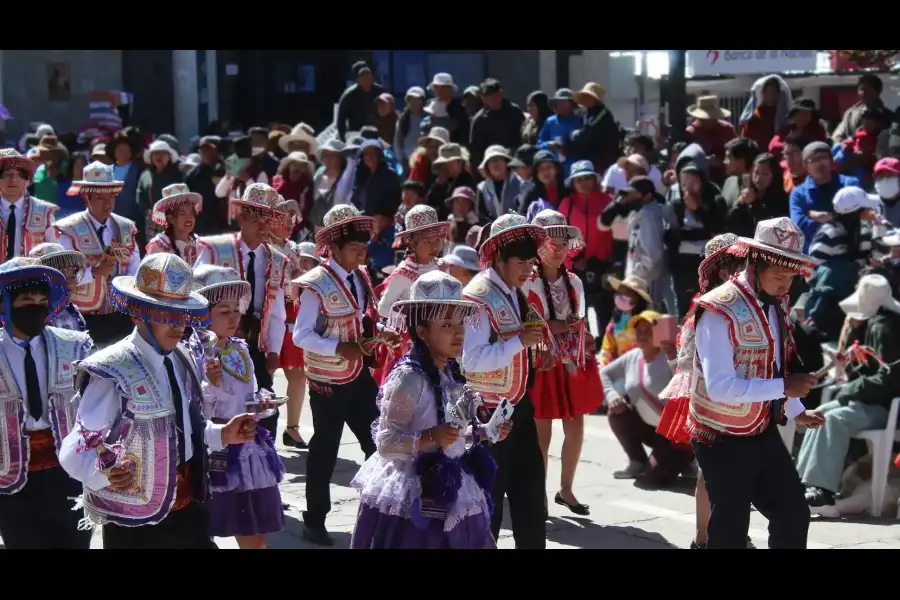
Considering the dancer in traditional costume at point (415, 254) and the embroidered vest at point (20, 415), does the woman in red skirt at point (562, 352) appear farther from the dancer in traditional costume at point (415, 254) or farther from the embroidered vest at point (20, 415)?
the embroidered vest at point (20, 415)

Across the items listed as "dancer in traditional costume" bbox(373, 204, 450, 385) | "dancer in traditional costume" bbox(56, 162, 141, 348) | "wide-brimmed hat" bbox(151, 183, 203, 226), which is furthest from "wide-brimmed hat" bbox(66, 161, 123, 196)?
"dancer in traditional costume" bbox(373, 204, 450, 385)

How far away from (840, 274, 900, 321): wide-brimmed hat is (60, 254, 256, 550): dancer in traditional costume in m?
4.46

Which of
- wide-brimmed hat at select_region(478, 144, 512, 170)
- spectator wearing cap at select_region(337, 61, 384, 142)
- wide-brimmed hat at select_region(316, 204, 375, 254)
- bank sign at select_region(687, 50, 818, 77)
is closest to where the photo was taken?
wide-brimmed hat at select_region(316, 204, 375, 254)

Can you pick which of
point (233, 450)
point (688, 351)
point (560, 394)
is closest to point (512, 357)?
point (688, 351)

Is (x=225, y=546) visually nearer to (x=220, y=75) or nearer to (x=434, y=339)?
(x=434, y=339)

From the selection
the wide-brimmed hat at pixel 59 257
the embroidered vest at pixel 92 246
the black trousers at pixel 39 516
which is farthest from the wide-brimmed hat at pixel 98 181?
the black trousers at pixel 39 516

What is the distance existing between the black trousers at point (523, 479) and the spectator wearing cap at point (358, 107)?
10289mm

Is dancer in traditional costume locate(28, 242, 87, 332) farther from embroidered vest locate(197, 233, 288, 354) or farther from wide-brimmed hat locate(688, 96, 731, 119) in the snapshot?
wide-brimmed hat locate(688, 96, 731, 119)

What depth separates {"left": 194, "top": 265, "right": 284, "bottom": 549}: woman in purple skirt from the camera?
6809 millimetres

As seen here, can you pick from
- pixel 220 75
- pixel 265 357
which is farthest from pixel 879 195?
pixel 220 75

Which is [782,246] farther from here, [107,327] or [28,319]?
[107,327]

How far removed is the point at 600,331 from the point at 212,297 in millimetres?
6408

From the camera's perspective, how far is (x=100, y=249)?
995 cm

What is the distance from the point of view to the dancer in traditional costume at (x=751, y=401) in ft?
20.6
